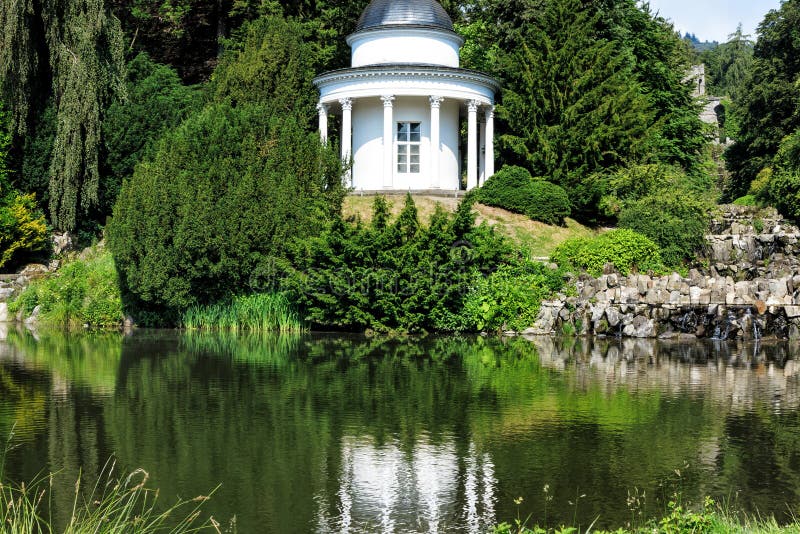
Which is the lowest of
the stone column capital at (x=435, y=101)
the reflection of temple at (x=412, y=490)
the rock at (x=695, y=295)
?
the reflection of temple at (x=412, y=490)

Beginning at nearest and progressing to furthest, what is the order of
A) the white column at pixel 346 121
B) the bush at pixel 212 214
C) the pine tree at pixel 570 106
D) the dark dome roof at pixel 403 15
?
the bush at pixel 212 214
the pine tree at pixel 570 106
the white column at pixel 346 121
the dark dome roof at pixel 403 15

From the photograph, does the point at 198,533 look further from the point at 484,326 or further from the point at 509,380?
the point at 484,326

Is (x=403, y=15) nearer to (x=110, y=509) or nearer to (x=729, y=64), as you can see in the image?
(x=110, y=509)

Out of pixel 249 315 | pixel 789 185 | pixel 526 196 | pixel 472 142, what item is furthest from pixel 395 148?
pixel 789 185

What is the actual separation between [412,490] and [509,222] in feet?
75.4

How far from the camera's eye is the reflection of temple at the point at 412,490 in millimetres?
8297

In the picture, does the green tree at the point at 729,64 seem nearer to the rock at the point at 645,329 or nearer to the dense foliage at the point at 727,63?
the dense foliage at the point at 727,63

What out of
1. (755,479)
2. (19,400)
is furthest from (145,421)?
(755,479)

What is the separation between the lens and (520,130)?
36781 millimetres

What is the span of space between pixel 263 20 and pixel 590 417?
29.7 meters

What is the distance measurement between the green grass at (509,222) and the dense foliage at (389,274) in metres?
5.07

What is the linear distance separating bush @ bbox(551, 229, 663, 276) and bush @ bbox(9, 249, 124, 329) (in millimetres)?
13035

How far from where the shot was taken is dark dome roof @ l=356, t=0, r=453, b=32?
122 feet

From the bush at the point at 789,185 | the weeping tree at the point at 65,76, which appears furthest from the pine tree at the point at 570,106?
the weeping tree at the point at 65,76
